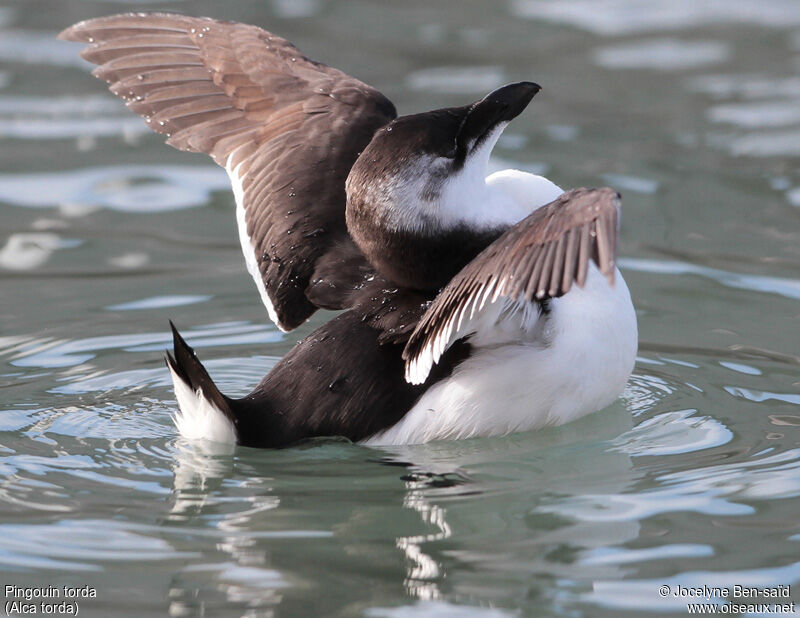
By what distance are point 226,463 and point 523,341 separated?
978mm

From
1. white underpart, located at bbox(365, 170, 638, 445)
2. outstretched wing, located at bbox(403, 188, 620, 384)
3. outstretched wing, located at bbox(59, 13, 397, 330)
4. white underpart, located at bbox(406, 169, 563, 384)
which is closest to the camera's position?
outstretched wing, located at bbox(403, 188, 620, 384)

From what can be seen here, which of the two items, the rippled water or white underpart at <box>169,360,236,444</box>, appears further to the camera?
white underpart at <box>169,360,236,444</box>

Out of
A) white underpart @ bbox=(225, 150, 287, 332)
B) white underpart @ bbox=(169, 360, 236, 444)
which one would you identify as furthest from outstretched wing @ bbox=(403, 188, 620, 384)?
white underpart @ bbox=(225, 150, 287, 332)

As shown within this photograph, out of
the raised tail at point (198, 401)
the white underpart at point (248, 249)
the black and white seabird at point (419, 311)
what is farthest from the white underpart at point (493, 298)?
the white underpart at point (248, 249)

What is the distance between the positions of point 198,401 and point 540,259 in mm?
1265

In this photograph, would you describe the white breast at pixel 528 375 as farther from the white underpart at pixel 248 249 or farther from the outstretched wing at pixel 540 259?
the white underpart at pixel 248 249

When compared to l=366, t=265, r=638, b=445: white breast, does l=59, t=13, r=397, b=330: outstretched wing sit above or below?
above

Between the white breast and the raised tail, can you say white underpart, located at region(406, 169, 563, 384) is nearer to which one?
the white breast

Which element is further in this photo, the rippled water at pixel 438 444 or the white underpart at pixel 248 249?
the white underpart at pixel 248 249

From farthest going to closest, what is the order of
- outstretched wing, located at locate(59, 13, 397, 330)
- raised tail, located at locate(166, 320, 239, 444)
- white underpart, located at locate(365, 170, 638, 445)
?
1. outstretched wing, located at locate(59, 13, 397, 330)
2. white underpart, located at locate(365, 170, 638, 445)
3. raised tail, located at locate(166, 320, 239, 444)

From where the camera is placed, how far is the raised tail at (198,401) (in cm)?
402

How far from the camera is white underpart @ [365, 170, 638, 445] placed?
13.9 ft

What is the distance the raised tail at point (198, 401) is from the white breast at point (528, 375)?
1.53 ft

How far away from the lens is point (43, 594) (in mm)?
3400
